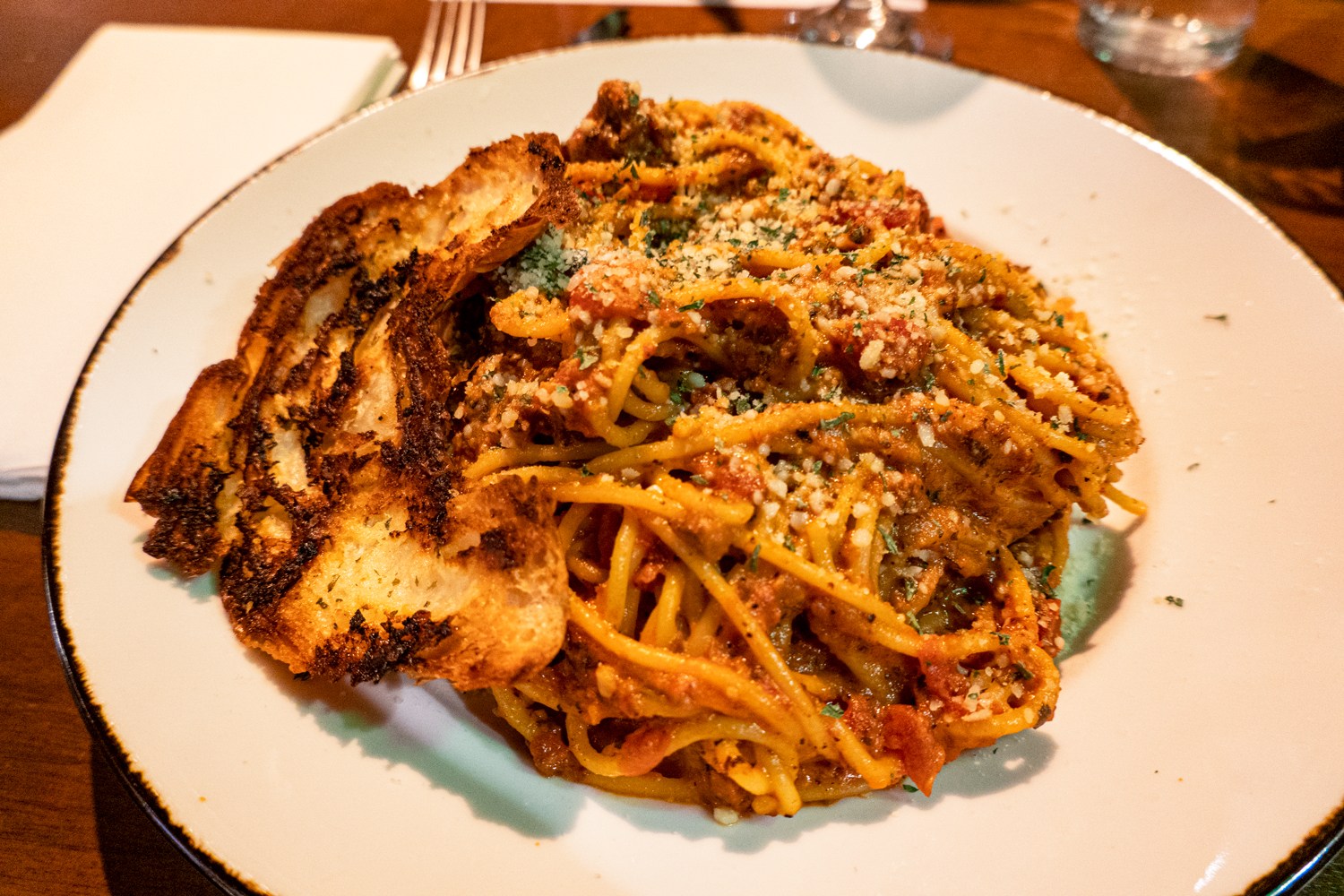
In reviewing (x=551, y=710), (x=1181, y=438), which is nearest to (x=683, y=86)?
(x=1181, y=438)

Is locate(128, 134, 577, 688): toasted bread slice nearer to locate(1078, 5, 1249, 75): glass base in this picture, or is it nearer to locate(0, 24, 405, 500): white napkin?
locate(0, 24, 405, 500): white napkin

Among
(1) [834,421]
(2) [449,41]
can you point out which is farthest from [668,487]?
(2) [449,41]

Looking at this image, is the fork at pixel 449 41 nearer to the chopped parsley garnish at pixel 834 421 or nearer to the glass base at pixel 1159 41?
the chopped parsley garnish at pixel 834 421

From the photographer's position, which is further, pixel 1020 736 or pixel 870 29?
pixel 870 29

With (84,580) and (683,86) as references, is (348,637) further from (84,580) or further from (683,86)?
(683,86)

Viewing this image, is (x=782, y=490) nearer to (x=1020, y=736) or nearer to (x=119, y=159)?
(x=1020, y=736)

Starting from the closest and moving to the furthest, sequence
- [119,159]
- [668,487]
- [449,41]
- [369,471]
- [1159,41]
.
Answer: [668,487] → [369,471] → [119,159] → [449,41] → [1159,41]

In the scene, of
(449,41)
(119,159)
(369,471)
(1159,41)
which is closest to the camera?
(369,471)

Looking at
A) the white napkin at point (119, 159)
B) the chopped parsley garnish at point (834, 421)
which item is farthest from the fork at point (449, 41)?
the chopped parsley garnish at point (834, 421)
